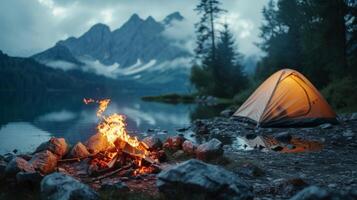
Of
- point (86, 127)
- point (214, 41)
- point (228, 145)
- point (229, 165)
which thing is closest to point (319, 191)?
point (229, 165)

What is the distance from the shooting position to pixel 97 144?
14898 millimetres

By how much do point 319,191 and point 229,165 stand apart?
521cm

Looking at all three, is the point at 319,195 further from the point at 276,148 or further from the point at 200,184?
the point at 276,148

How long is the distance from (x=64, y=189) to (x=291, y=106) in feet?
54.3

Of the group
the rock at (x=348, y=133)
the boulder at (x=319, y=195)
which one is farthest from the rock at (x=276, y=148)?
the boulder at (x=319, y=195)

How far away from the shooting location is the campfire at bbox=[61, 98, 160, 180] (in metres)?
12.1

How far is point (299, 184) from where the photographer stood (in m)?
9.63

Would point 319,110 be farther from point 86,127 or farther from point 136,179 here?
point 86,127

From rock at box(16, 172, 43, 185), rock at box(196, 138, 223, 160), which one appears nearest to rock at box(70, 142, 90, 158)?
rock at box(16, 172, 43, 185)

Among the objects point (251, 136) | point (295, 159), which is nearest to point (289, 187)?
point (295, 159)

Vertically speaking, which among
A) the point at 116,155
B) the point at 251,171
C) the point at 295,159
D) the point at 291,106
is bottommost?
the point at 295,159

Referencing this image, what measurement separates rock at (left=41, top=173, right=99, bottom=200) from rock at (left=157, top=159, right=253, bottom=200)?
1.58 metres

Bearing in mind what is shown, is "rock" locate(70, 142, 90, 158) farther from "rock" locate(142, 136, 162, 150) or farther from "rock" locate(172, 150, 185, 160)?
"rock" locate(172, 150, 185, 160)

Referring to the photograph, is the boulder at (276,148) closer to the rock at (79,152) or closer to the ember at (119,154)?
the ember at (119,154)
